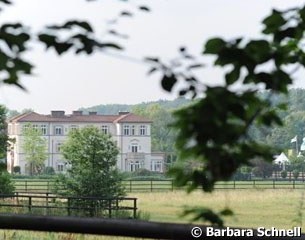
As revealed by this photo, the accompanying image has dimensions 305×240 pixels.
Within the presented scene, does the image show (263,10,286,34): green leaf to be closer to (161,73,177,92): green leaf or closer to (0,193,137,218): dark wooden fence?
(161,73,177,92): green leaf

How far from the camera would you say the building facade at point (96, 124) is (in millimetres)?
42812

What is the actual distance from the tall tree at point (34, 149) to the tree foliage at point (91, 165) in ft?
44.9

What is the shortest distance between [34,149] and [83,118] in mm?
3296

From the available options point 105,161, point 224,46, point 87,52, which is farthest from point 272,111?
point 105,161

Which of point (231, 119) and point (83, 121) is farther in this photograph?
point (83, 121)

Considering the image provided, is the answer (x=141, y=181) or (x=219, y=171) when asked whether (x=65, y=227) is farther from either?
(x=141, y=181)

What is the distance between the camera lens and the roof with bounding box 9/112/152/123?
143 feet

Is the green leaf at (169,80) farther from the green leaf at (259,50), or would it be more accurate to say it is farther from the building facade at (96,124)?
the building facade at (96,124)

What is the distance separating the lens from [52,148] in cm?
4731

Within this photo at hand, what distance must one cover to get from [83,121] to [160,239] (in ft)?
134

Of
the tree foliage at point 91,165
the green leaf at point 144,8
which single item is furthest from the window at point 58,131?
the green leaf at point 144,8

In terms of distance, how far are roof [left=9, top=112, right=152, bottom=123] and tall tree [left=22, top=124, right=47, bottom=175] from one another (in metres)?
0.89

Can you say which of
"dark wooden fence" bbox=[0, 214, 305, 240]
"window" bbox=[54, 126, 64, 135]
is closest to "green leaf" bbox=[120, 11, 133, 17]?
"dark wooden fence" bbox=[0, 214, 305, 240]

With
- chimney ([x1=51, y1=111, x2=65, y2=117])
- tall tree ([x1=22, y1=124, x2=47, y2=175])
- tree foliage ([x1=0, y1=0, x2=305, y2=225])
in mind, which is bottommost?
tree foliage ([x1=0, y1=0, x2=305, y2=225])
